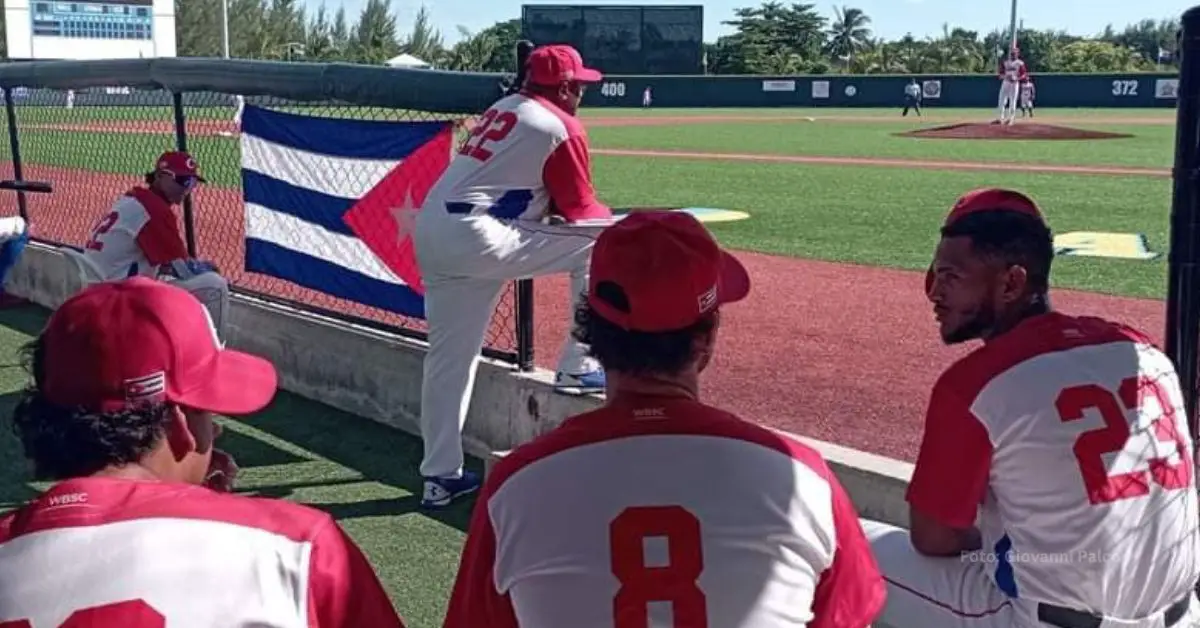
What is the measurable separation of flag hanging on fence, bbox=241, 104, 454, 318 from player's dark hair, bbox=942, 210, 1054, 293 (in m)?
3.58

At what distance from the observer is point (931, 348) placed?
7848 millimetres

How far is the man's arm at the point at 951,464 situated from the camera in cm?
272

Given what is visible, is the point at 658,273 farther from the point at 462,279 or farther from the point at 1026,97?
the point at 1026,97

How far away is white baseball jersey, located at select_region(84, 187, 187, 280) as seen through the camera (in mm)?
6535

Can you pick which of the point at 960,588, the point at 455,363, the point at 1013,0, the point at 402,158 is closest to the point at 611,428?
the point at 960,588

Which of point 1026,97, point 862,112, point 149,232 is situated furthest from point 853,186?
point 862,112

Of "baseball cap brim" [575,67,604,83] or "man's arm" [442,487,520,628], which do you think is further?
"baseball cap brim" [575,67,604,83]

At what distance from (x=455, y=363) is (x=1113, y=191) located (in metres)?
14.1

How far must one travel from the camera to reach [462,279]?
5.20 metres

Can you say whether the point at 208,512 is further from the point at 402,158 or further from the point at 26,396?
the point at 402,158

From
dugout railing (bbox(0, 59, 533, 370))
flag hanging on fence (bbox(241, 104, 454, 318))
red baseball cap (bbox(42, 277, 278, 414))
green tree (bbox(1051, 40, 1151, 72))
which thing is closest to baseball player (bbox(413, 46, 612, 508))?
dugout railing (bbox(0, 59, 533, 370))

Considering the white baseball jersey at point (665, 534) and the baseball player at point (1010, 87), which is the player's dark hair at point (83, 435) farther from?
the baseball player at point (1010, 87)

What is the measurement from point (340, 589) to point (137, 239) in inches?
200

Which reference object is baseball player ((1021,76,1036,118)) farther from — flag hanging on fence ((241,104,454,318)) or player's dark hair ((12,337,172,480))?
player's dark hair ((12,337,172,480))
